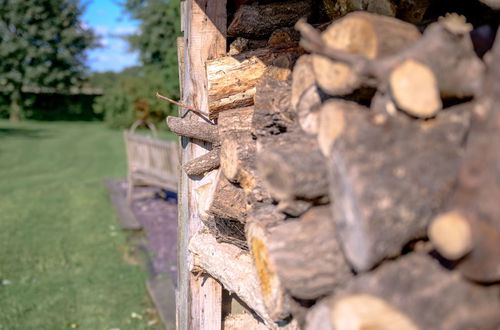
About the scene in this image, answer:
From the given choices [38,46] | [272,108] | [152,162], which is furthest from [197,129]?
[38,46]

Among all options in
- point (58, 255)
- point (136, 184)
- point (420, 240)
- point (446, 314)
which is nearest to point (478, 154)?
point (420, 240)

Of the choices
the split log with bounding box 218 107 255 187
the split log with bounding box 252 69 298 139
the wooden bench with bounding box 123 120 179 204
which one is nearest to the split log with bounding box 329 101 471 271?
the split log with bounding box 252 69 298 139

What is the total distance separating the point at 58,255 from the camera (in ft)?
22.9

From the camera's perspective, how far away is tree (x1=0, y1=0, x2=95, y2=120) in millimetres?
28328

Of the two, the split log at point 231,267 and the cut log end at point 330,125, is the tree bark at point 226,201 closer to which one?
the split log at point 231,267

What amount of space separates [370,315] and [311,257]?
11.1 inches

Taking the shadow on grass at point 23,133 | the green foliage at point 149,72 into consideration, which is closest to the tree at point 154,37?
the green foliage at point 149,72

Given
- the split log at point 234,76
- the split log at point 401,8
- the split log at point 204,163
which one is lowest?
the split log at point 204,163

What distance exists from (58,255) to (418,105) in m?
6.74

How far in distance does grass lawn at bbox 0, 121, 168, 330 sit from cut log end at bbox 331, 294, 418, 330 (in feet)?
14.2

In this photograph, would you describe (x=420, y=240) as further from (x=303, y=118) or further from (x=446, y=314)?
(x=303, y=118)

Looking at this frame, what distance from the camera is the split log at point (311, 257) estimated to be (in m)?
1.41

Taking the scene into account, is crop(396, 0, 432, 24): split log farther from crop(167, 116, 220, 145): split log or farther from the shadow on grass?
the shadow on grass

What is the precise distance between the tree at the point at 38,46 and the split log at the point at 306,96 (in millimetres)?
29541
